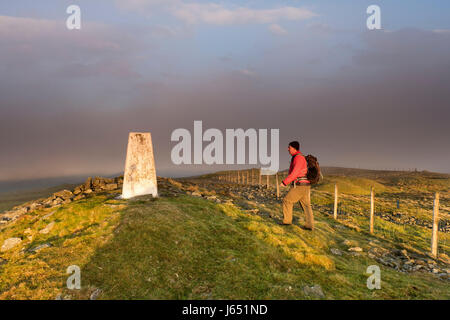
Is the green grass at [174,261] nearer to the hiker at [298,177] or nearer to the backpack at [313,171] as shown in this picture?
the hiker at [298,177]

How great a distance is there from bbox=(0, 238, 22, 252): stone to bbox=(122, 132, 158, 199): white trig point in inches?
178

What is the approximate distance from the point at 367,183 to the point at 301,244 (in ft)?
177

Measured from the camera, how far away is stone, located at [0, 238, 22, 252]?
31.5ft

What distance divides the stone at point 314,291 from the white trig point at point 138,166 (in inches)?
370

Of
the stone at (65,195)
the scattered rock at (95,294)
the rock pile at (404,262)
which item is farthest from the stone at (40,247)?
the rock pile at (404,262)

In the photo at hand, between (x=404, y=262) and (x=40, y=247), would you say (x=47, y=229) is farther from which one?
(x=404, y=262)

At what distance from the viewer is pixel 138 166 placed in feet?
44.0

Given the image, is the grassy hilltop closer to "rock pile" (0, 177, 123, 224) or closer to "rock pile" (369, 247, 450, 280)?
"rock pile" (369, 247, 450, 280)

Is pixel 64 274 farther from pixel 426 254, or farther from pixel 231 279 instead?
pixel 426 254

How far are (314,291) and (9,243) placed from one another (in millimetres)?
10932

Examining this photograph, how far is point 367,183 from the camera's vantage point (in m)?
56.1

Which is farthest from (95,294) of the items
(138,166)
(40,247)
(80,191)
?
(80,191)

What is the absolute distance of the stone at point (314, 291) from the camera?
251 inches

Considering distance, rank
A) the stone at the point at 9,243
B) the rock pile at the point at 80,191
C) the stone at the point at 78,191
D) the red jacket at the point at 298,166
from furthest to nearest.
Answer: the stone at the point at 78,191 → the rock pile at the point at 80,191 → the red jacket at the point at 298,166 → the stone at the point at 9,243
